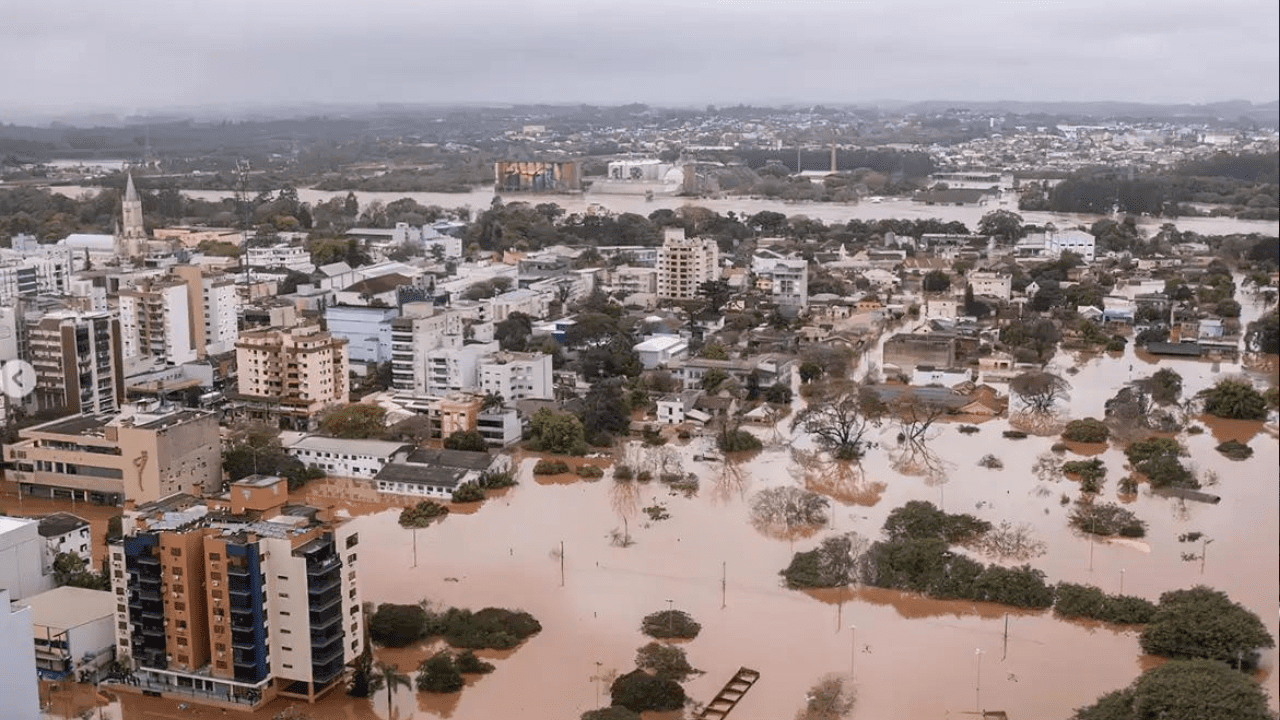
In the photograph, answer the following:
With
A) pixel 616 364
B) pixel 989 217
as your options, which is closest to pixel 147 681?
pixel 616 364

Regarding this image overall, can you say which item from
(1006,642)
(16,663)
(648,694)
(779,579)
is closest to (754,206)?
(779,579)

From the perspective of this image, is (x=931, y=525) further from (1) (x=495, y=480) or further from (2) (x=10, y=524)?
(2) (x=10, y=524)

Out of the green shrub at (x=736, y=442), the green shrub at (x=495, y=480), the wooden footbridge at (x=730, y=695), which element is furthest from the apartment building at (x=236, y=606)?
the green shrub at (x=736, y=442)

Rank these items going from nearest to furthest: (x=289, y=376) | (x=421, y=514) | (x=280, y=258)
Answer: (x=421, y=514), (x=289, y=376), (x=280, y=258)

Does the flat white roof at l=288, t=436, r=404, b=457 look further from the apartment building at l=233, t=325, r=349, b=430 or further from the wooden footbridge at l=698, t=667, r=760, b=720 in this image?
the wooden footbridge at l=698, t=667, r=760, b=720

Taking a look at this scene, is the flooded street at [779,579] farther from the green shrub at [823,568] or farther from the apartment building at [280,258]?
the apartment building at [280,258]
